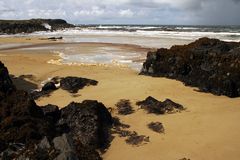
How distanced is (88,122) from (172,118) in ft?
9.34

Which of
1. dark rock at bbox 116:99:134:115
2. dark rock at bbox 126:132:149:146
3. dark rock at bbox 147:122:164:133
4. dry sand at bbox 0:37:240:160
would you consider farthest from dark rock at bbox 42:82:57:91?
dark rock at bbox 126:132:149:146

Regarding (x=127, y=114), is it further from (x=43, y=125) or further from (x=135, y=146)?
(x=43, y=125)

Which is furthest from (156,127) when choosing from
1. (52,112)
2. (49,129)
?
(49,129)

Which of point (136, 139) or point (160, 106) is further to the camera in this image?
point (160, 106)

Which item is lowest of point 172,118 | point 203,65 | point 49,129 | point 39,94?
point 39,94

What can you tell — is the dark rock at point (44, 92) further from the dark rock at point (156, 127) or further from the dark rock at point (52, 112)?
the dark rock at point (156, 127)

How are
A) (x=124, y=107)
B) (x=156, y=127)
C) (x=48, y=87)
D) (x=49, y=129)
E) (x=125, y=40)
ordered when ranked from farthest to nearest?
(x=125, y=40) < (x=48, y=87) < (x=124, y=107) < (x=156, y=127) < (x=49, y=129)

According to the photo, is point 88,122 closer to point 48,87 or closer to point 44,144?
point 44,144

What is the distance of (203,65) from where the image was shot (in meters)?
14.7

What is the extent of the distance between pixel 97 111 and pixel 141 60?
14837mm

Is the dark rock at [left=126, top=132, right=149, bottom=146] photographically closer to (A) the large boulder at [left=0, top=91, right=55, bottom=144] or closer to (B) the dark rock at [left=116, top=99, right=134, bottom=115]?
(B) the dark rock at [left=116, top=99, right=134, bottom=115]

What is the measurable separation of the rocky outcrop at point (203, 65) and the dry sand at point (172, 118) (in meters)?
0.51

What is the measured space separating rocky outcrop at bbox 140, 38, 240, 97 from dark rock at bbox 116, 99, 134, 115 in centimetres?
352

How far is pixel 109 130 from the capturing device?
9.78 metres
